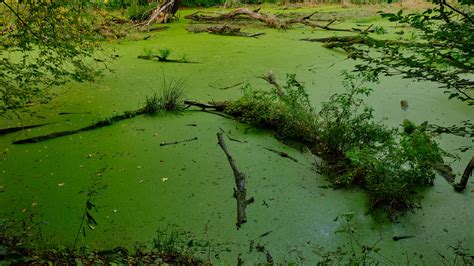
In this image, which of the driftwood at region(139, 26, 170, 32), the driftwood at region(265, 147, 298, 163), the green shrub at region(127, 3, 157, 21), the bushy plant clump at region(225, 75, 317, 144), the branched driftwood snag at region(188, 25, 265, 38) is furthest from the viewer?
the green shrub at region(127, 3, 157, 21)

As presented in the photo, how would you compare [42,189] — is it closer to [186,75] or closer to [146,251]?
[146,251]

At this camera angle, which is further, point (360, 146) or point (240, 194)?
point (360, 146)

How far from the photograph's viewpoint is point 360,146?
7.79 feet

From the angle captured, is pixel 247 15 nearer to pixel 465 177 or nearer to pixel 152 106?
pixel 152 106

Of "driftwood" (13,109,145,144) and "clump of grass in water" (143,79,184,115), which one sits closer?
"driftwood" (13,109,145,144)

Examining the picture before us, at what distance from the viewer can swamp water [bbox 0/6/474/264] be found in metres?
Result: 1.77

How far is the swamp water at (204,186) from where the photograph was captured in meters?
1.77

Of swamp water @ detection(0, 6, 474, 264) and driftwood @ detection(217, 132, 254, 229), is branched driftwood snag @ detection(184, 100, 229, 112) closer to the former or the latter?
swamp water @ detection(0, 6, 474, 264)

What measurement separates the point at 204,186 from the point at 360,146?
101cm

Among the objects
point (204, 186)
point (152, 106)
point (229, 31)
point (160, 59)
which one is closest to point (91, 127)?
point (152, 106)

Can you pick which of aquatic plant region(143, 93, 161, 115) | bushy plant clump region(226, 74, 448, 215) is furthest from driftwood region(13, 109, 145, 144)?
bushy plant clump region(226, 74, 448, 215)

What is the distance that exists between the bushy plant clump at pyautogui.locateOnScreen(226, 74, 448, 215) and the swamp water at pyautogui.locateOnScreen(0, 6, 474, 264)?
9 centimetres

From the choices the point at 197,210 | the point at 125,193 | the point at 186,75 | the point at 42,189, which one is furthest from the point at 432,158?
the point at 186,75

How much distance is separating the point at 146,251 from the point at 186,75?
2.76 metres
